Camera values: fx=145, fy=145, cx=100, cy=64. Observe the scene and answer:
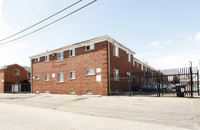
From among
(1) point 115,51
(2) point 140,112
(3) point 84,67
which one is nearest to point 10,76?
(3) point 84,67

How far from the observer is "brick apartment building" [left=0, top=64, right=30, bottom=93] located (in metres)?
30.3

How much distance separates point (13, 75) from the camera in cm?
3275

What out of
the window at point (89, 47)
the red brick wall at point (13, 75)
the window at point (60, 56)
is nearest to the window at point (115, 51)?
the window at point (89, 47)

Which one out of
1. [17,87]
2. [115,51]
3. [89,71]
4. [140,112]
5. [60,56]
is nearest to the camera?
[140,112]

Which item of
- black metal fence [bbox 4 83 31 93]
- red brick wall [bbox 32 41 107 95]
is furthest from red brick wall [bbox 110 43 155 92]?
black metal fence [bbox 4 83 31 93]

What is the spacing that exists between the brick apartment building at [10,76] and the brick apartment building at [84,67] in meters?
11.1

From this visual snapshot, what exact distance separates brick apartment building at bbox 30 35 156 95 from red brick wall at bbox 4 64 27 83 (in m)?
11.7

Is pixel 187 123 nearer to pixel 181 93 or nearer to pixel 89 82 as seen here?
pixel 181 93

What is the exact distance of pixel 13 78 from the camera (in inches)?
1287

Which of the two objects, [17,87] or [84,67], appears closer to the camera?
[84,67]

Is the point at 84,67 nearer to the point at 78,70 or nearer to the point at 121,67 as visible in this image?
the point at 78,70

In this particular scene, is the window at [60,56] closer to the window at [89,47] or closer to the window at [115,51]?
the window at [89,47]

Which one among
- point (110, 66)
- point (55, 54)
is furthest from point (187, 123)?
point (55, 54)

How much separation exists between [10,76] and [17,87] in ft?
17.4
